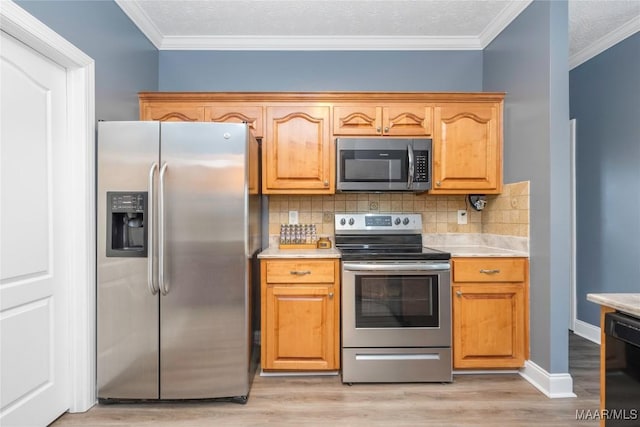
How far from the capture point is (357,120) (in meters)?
2.88

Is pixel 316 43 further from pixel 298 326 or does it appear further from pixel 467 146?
pixel 298 326

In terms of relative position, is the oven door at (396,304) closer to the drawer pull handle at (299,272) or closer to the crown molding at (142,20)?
the drawer pull handle at (299,272)

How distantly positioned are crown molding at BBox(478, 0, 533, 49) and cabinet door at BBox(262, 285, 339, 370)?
238 cm

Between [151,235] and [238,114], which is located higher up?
[238,114]

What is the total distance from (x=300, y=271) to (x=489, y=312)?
4.40ft

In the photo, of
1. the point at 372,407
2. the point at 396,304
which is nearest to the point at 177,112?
the point at 396,304

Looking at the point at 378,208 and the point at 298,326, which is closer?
the point at 298,326

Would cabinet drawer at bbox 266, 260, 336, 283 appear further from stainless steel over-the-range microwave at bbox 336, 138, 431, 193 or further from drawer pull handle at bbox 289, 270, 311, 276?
stainless steel over-the-range microwave at bbox 336, 138, 431, 193

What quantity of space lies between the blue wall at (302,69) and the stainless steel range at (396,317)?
163 centimetres

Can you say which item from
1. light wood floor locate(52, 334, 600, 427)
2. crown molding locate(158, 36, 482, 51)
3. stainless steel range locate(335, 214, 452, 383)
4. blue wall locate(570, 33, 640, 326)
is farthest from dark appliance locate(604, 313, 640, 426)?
crown molding locate(158, 36, 482, 51)

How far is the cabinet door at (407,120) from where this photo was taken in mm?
2871

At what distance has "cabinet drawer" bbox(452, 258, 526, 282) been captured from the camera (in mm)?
2553

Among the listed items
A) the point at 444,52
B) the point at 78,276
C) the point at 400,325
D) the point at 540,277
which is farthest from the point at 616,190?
the point at 78,276

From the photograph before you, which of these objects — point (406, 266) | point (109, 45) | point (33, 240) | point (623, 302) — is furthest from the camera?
point (406, 266)
